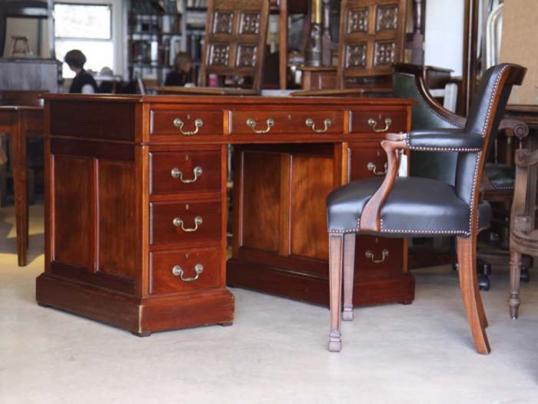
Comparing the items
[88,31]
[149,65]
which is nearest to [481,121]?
[149,65]

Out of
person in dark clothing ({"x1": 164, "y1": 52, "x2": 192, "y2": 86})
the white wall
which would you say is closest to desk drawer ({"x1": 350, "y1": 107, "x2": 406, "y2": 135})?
the white wall

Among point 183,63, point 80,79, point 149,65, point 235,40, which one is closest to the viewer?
point 235,40

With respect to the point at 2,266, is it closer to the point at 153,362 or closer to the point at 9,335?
the point at 9,335

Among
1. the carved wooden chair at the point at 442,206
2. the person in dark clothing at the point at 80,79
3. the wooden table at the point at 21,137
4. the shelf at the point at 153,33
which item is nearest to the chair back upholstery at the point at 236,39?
the wooden table at the point at 21,137

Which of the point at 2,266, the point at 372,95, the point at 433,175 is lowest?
the point at 2,266

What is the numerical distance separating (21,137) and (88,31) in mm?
9024

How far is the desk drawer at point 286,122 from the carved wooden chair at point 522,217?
726mm

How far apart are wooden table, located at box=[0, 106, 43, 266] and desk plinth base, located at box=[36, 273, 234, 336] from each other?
116 centimetres

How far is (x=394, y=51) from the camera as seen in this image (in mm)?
5121

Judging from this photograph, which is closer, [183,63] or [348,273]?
[348,273]

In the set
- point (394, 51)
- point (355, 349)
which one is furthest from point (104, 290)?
point (394, 51)

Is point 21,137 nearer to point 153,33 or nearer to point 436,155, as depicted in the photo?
point 436,155

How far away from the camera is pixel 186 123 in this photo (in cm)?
355

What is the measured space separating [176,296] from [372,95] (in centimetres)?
239
